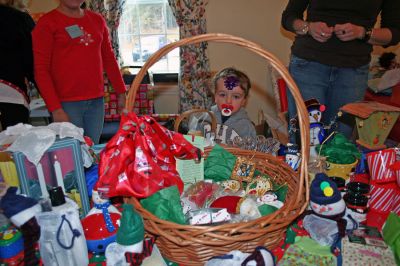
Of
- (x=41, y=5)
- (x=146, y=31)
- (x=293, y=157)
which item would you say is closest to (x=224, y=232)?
(x=293, y=157)

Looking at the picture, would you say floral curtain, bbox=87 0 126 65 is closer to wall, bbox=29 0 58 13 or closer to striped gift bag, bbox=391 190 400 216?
wall, bbox=29 0 58 13

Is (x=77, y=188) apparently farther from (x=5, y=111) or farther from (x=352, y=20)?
(x=352, y=20)

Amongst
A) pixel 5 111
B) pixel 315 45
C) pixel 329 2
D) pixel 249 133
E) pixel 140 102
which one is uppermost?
pixel 329 2

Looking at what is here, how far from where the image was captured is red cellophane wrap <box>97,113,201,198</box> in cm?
71

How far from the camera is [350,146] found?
101 cm

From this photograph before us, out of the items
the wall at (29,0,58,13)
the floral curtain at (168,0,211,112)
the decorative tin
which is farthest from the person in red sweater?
the wall at (29,0,58,13)

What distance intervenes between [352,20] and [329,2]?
12cm

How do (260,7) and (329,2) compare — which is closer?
(329,2)

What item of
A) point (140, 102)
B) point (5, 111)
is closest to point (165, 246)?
point (5, 111)

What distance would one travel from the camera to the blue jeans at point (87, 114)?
1643 millimetres

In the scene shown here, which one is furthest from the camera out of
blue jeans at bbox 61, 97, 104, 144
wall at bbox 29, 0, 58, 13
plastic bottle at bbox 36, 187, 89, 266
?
wall at bbox 29, 0, 58, 13

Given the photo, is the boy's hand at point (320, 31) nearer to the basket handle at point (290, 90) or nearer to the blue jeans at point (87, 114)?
the basket handle at point (290, 90)

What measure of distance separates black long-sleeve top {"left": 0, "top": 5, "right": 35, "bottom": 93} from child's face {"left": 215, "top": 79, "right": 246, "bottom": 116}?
3.28 ft

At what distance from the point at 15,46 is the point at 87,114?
0.47 metres
